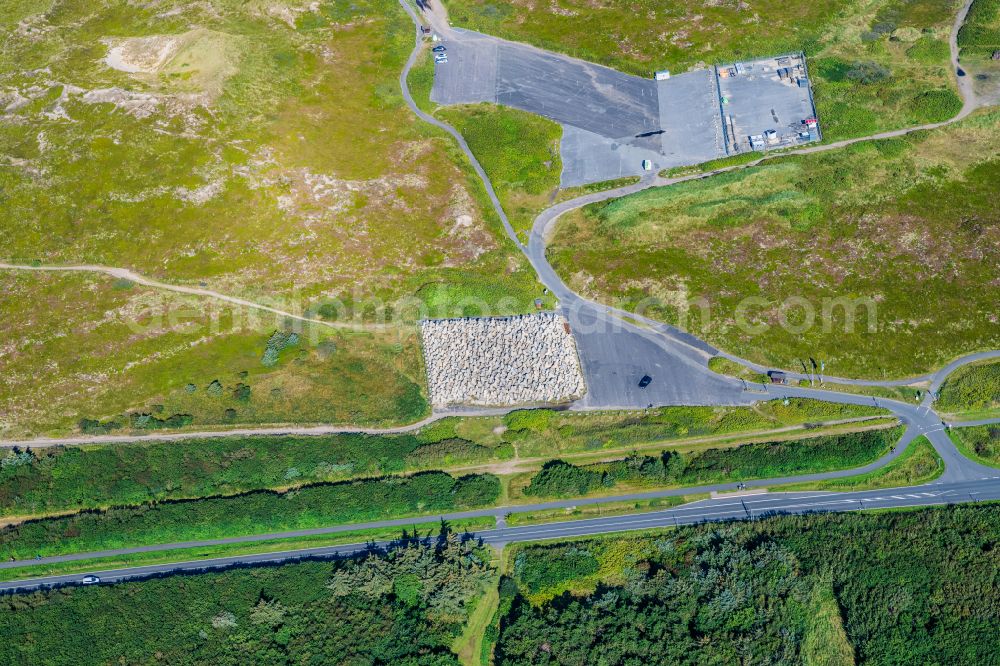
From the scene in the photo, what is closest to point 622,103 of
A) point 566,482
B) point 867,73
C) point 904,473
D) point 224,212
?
point 867,73

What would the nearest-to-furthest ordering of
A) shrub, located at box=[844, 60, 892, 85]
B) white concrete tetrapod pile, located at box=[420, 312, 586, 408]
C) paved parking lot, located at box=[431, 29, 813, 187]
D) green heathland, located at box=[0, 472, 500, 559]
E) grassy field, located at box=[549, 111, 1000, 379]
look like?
1. green heathland, located at box=[0, 472, 500, 559]
2. grassy field, located at box=[549, 111, 1000, 379]
3. white concrete tetrapod pile, located at box=[420, 312, 586, 408]
4. paved parking lot, located at box=[431, 29, 813, 187]
5. shrub, located at box=[844, 60, 892, 85]

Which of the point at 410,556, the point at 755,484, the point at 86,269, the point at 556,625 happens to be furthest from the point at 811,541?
the point at 86,269

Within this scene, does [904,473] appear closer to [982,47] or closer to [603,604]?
[603,604]

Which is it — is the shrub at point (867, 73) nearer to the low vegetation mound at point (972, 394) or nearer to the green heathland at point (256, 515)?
the low vegetation mound at point (972, 394)

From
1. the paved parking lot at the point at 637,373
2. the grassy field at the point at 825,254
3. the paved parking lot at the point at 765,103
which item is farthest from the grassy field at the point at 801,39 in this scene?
the paved parking lot at the point at 637,373

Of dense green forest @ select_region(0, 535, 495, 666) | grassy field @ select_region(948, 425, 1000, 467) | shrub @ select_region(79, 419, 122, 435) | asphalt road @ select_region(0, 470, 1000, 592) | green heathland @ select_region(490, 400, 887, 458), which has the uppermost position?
shrub @ select_region(79, 419, 122, 435)

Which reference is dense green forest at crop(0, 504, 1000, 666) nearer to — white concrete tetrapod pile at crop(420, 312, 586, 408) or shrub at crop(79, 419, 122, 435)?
white concrete tetrapod pile at crop(420, 312, 586, 408)

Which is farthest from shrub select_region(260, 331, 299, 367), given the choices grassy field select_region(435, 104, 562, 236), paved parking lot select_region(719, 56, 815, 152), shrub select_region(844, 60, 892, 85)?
shrub select_region(844, 60, 892, 85)

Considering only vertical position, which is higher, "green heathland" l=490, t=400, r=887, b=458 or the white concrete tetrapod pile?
the white concrete tetrapod pile
